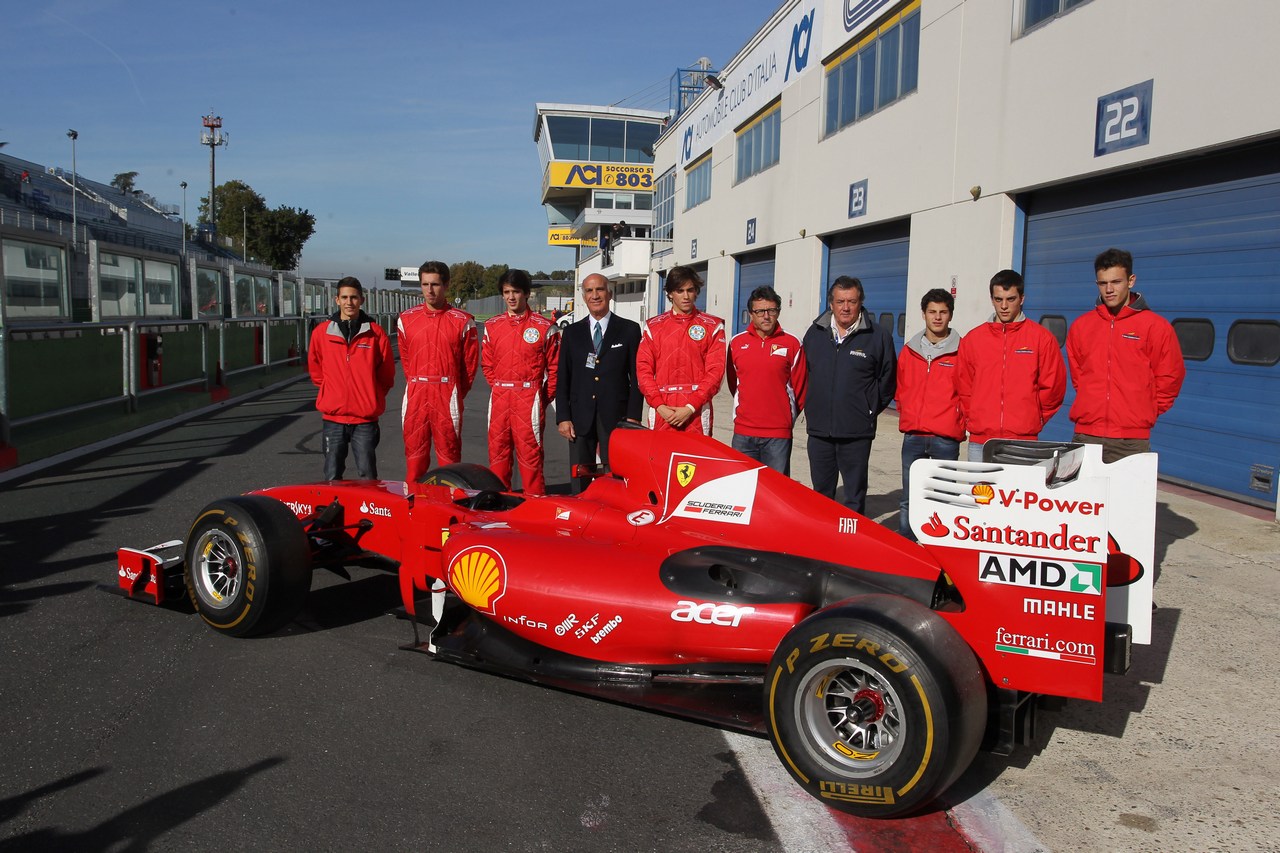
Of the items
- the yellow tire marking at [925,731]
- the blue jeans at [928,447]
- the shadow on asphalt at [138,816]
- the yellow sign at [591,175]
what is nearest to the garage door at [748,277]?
the blue jeans at [928,447]

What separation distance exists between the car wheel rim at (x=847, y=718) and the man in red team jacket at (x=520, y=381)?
11.5ft

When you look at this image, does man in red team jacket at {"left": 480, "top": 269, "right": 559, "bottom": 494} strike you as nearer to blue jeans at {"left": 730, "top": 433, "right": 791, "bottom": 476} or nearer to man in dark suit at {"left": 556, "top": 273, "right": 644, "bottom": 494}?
man in dark suit at {"left": 556, "top": 273, "right": 644, "bottom": 494}

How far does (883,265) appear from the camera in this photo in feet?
49.9

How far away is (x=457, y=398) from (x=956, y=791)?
4517mm

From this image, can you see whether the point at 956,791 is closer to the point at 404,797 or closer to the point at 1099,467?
the point at 1099,467

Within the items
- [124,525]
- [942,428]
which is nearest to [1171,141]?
[942,428]

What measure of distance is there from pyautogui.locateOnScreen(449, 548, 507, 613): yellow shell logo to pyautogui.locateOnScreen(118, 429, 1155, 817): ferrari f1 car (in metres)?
0.01

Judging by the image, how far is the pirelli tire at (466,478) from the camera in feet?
18.4

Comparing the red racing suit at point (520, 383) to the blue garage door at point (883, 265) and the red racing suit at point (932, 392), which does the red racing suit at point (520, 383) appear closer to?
the red racing suit at point (932, 392)

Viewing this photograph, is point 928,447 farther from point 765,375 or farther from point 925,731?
point 925,731

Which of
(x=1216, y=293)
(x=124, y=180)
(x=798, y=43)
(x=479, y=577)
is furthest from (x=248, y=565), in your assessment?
(x=124, y=180)

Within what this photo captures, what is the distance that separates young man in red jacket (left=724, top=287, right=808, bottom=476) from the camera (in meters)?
5.78

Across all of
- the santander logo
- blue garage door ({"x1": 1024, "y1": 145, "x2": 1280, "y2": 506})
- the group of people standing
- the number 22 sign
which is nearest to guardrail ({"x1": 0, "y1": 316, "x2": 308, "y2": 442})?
the group of people standing

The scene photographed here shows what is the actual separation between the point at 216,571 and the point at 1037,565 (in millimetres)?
3951
